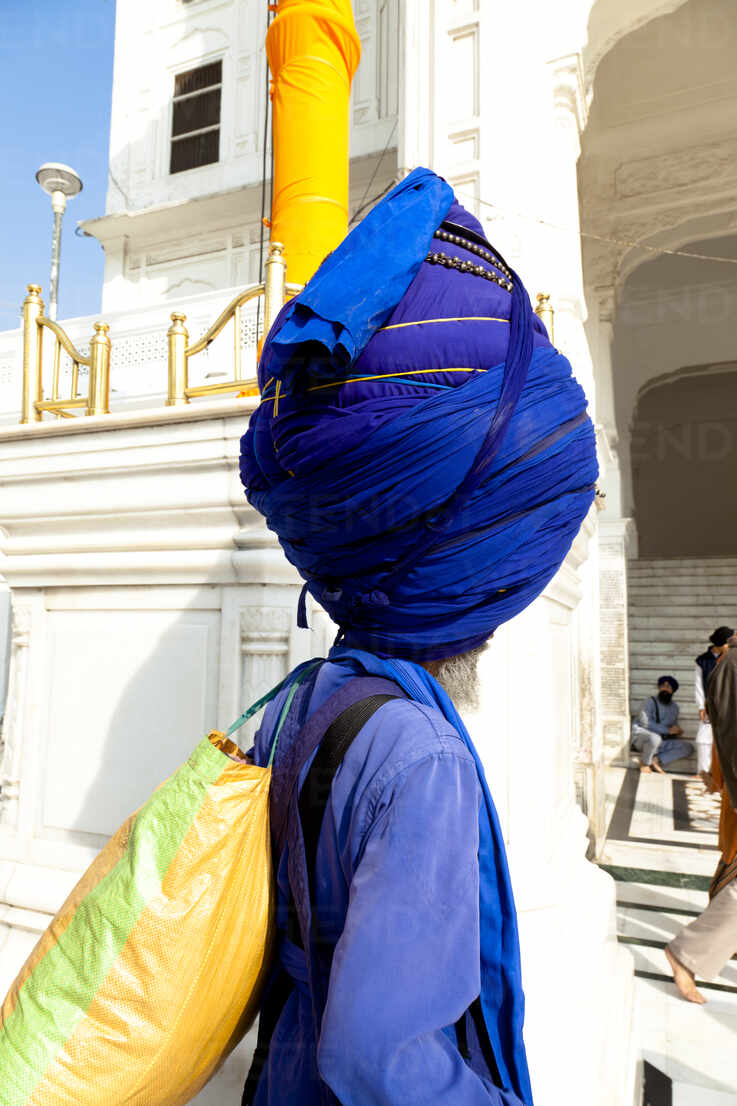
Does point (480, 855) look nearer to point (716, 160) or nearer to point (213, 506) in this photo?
point (213, 506)

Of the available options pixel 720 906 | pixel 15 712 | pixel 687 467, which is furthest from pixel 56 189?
pixel 687 467

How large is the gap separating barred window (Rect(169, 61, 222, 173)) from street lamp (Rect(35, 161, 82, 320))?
2918mm

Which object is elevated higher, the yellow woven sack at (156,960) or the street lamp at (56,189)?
the street lamp at (56,189)

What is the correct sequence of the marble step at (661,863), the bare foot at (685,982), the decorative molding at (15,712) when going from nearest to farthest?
the decorative molding at (15,712), the bare foot at (685,982), the marble step at (661,863)

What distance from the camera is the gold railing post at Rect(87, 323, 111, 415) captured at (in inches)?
73.5

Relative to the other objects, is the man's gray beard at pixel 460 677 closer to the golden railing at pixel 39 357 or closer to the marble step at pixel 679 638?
the golden railing at pixel 39 357

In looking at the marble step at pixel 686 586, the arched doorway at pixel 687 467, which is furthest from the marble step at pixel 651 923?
the arched doorway at pixel 687 467

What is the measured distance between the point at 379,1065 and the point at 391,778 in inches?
7.4

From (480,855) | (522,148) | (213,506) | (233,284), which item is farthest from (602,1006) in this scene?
(233,284)

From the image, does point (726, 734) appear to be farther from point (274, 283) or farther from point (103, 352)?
point (103, 352)

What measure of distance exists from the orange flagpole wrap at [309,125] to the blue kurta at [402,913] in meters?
4.21

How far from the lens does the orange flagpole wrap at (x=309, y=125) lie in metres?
4.41

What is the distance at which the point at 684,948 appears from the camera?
8.45 ft

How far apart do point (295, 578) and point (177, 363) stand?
835 millimetres
